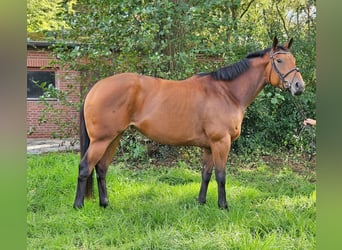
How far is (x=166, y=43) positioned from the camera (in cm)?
605

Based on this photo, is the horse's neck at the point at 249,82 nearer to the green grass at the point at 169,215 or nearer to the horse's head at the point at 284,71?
the horse's head at the point at 284,71

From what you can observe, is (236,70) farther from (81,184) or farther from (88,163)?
(81,184)

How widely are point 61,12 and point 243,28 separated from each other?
3.43m

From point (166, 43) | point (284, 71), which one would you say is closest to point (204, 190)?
point (284, 71)

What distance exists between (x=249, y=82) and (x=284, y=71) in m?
0.43

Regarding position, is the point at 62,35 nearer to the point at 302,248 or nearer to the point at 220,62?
the point at 220,62

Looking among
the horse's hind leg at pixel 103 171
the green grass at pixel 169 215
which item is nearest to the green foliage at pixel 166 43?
the green grass at pixel 169 215

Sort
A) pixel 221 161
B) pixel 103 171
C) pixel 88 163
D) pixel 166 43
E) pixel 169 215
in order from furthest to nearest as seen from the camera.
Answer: pixel 166 43 → pixel 103 171 → pixel 221 161 → pixel 88 163 → pixel 169 215

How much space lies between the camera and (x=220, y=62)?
661 centimetres

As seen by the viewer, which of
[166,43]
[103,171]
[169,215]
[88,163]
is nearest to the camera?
[169,215]

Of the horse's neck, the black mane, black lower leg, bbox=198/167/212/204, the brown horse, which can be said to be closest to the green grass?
black lower leg, bbox=198/167/212/204

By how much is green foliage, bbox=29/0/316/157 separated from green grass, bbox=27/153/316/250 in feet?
5.65

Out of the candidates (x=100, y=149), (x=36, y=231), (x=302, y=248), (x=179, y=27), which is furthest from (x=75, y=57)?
(x=302, y=248)
